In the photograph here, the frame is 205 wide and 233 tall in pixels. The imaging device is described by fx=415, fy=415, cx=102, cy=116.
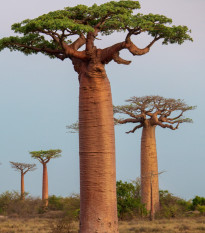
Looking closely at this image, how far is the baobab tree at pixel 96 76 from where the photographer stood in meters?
8.34

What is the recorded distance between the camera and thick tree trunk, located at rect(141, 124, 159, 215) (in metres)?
18.5

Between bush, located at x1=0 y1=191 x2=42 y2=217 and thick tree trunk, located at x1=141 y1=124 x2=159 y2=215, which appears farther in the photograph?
bush, located at x1=0 y1=191 x2=42 y2=217

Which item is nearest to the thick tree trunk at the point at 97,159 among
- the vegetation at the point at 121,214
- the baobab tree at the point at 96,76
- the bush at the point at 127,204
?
the baobab tree at the point at 96,76

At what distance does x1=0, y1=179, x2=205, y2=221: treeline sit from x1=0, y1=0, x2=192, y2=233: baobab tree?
230 centimetres

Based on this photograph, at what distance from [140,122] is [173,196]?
4399 millimetres

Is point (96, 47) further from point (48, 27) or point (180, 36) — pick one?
point (180, 36)

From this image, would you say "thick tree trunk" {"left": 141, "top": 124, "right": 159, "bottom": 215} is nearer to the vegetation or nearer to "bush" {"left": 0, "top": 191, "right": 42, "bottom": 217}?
the vegetation

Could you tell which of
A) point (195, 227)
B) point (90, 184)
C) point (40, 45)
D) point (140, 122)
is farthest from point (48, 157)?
point (90, 184)

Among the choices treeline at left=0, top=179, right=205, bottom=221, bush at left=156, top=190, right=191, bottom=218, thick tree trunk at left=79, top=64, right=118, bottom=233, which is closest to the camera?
thick tree trunk at left=79, top=64, right=118, bottom=233

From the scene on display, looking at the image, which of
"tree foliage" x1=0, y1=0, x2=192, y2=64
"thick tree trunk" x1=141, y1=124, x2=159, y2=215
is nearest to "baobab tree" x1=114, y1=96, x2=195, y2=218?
Result: "thick tree trunk" x1=141, y1=124, x2=159, y2=215

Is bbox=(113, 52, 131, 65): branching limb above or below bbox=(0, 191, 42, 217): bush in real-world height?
above

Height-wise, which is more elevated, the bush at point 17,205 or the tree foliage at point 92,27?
the tree foliage at point 92,27

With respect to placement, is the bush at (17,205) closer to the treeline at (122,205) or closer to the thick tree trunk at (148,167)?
the treeline at (122,205)

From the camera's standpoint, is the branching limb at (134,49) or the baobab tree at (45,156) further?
the baobab tree at (45,156)
